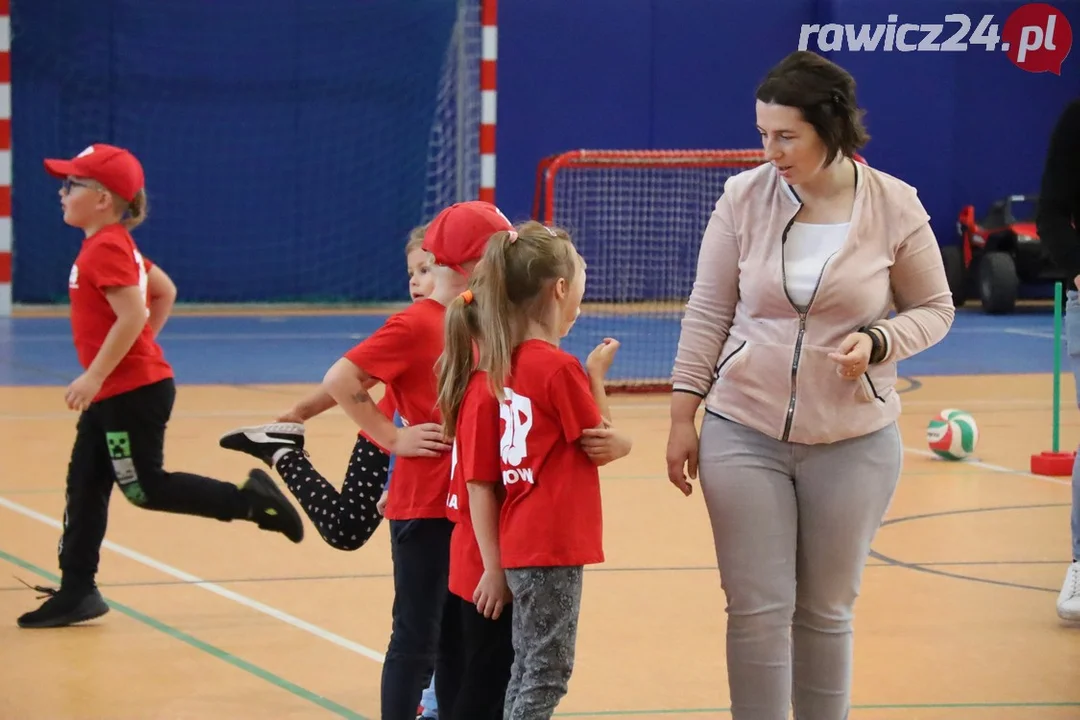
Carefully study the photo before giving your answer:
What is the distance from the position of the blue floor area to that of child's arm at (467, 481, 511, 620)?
6528 millimetres

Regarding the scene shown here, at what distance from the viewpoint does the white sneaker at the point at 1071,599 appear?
4.23 metres

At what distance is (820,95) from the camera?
8.89 feet

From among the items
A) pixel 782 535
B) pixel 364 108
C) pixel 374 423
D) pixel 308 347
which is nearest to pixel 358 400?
Result: pixel 374 423

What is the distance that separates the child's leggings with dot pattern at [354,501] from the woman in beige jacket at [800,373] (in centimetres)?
80

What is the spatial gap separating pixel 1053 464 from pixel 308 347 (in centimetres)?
577

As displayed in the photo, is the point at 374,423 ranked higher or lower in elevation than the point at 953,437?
higher

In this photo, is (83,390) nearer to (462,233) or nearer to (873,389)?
(462,233)

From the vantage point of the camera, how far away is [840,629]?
113 inches

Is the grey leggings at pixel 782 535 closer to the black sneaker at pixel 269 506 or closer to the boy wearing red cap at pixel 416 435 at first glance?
the boy wearing red cap at pixel 416 435

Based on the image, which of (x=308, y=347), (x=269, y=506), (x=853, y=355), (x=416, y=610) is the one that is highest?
(x=853, y=355)

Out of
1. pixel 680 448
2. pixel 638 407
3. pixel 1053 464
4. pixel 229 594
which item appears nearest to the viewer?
pixel 680 448

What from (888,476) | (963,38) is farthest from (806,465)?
(963,38)

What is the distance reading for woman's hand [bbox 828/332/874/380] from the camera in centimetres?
263

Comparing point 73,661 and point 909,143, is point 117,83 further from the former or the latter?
point 73,661
